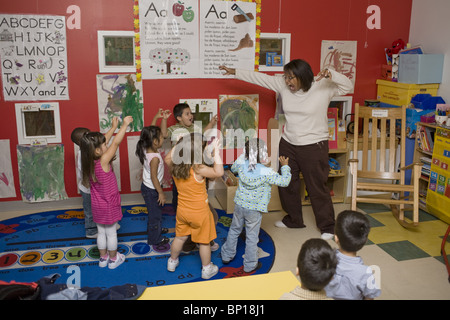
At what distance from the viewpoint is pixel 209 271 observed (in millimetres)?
3191

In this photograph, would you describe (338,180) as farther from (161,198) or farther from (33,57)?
(33,57)

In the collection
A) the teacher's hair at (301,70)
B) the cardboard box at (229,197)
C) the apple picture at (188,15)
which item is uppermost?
the apple picture at (188,15)

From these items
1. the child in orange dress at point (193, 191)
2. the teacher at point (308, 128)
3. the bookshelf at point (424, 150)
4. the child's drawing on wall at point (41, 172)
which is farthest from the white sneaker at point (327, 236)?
the child's drawing on wall at point (41, 172)

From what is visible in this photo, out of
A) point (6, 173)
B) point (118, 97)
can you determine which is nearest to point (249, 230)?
point (118, 97)

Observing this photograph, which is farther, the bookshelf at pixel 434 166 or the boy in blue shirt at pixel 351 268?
the bookshelf at pixel 434 166

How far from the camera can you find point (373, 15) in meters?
4.88

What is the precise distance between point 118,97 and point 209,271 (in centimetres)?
220

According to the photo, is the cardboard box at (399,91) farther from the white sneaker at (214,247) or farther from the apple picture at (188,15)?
the white sneaker at (214,247)

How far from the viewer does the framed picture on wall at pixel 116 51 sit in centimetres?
424

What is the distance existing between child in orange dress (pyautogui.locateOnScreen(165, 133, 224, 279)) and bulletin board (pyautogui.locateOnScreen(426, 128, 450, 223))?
2.46m

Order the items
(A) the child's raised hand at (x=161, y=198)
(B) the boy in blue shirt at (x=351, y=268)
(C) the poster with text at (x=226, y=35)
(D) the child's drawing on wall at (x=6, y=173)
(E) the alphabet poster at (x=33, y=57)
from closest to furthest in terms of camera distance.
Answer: (B) the boy in blue shirt at (x=351, y=268), (A) the child's raised hand at (x=161, y=198), (E) the alphabet poster at (x=33, y=57), (D) the child's drawing on wall at (x=6, y=173), (C) the poster with text at (x=226, y=35)

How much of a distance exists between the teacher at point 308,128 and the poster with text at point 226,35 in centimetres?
63

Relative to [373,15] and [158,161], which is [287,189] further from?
[373,15]

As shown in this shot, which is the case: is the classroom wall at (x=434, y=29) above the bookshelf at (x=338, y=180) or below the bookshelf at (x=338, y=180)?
above
